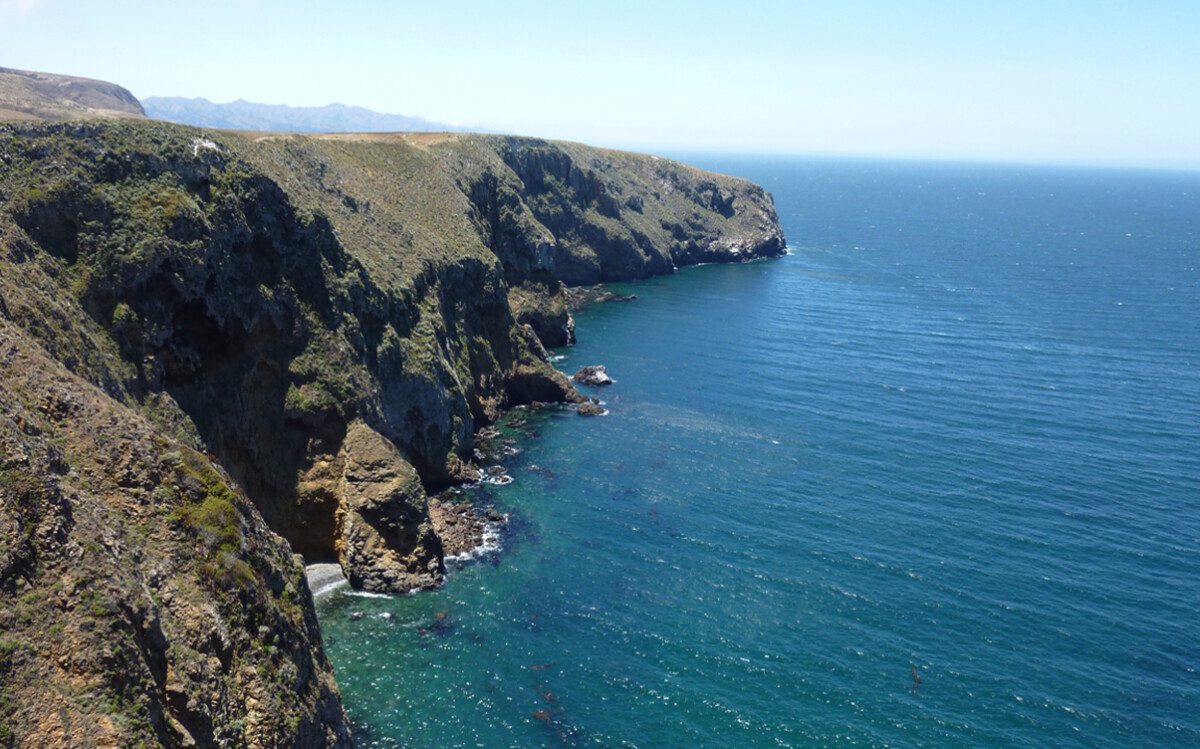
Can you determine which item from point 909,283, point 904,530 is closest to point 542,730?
point 904,530

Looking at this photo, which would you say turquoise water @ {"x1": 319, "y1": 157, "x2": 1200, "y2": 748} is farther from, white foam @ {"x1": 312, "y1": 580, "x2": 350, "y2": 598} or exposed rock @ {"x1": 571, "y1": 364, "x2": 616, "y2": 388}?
exposed rock @ {"x1": 571, "y1": 364, "x2": 616, "y2": 388}

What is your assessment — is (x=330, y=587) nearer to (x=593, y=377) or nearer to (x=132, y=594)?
(x=132, y=594)

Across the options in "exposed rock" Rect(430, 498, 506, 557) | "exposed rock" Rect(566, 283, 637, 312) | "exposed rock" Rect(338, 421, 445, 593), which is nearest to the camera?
"exposed rock" Rect(338, 421, 445, 593)

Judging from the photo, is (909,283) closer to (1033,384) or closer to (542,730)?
(1033,384)

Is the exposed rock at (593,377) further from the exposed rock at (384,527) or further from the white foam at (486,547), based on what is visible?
the exposed rock at (384,527)

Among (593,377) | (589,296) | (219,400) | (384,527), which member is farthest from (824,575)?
(589,296)

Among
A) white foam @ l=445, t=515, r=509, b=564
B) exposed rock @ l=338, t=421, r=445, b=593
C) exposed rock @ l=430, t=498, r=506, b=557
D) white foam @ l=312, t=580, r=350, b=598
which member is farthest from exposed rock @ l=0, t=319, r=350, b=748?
exposed rock @ l=430, t=498, r=506, b=557
